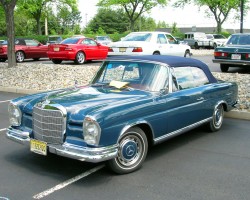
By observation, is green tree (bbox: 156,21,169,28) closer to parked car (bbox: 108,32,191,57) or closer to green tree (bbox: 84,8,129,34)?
green tree (bbox: 84,8,129,34)

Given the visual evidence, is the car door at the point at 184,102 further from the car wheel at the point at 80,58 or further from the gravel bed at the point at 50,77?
the car wheel at the point at 80,58

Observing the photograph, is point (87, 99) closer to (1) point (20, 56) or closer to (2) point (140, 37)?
(2) point (140, 37)

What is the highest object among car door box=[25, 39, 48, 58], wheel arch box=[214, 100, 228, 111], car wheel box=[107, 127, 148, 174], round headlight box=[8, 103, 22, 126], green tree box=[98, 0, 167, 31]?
green tree box=[98, 0, 167, 31]

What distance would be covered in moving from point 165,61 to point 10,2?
10597 mm

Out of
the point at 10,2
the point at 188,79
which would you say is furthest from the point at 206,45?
the point at 188,79

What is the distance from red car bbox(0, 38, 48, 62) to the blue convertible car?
52.5ft

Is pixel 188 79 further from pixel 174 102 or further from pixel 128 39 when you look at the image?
pixel 128 39

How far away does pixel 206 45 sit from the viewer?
120 ft

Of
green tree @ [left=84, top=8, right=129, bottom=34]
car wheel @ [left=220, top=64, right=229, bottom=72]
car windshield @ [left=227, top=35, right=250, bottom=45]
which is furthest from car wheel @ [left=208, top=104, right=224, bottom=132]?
green tree @ [left=84, top=8, right=129, bottom=34]

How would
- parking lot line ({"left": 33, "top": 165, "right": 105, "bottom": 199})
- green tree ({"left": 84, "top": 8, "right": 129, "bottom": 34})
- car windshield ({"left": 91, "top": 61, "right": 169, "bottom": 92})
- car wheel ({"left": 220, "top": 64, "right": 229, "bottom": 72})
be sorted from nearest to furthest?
parking lot line ({"left": 33, "top": 165, "right": 105, "bottom": 199}), car windshield ({"left": 91, "top": 61, "right": 169, "bottom": 92}), car wheel ({"left": 220, "top": 64, "right": 229, "bottom": 72}), green tree ({"left": 84, "top": 8, "right": 129, "bottom": 34})

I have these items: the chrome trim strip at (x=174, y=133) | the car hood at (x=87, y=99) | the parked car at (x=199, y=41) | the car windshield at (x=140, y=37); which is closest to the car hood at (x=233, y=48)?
the car windshield at (x=140, y=37)

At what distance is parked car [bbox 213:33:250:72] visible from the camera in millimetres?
12680

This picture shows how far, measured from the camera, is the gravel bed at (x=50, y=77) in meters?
11.0

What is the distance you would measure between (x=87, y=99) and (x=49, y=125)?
60 cm
